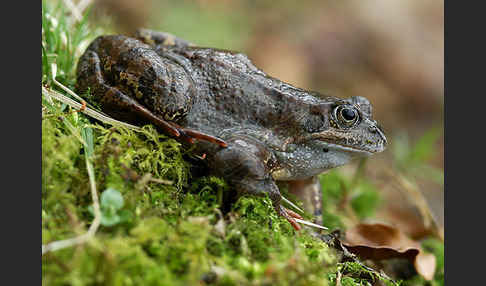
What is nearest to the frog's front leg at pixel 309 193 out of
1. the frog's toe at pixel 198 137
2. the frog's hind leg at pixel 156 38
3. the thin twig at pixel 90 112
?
the frog's toe at pixel 198 137

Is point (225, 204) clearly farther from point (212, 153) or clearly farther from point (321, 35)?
point (321, 35)

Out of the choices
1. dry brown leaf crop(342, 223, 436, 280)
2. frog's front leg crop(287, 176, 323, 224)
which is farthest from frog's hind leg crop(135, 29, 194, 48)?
dry brown leaf crop(342, 223, 436, 280)

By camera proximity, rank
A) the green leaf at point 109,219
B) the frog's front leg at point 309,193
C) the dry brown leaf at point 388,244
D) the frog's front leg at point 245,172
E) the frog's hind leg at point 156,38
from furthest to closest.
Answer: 1. the frog's hind leg at point 156,38
2. the frog's front leg at point 309,193
3. the dry brown leaf at point 388,244
4. the frog's front leg at point 245,172
5. the green leaf at point 109,219

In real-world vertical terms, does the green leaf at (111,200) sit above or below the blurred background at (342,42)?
below

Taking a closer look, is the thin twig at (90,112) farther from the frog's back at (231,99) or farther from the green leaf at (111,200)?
the green leaf at (111,200)

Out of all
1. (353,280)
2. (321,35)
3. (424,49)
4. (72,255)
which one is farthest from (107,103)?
(424,49)

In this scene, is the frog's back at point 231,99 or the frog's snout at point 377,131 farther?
the frog's snout at point 377,131
